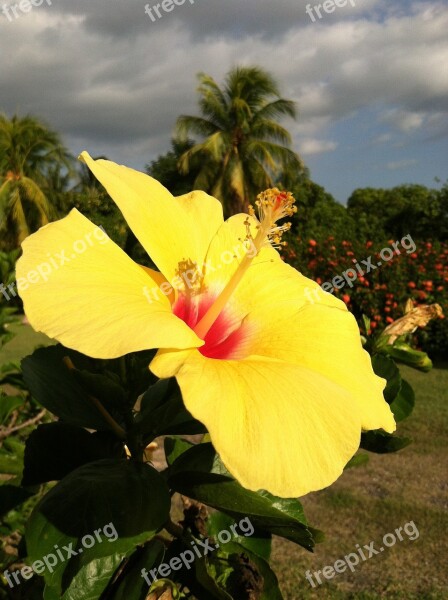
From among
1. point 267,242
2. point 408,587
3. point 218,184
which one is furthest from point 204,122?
point 267,242

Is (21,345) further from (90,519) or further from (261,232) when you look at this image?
(90,519)

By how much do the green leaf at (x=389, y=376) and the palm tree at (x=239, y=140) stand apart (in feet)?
64.3

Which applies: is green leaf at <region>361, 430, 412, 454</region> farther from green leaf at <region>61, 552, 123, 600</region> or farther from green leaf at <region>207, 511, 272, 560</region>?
green leaf at <region>61, 552, 123, 600</region>

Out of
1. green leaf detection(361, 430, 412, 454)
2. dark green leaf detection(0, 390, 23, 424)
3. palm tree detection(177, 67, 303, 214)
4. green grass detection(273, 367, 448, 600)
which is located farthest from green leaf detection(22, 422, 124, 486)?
palm tree detection(177, 67, 303, 214)

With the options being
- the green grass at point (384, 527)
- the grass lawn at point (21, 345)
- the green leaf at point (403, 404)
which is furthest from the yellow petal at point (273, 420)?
the grass lawn at point (21, 345)

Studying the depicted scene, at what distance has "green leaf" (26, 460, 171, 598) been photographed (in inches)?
26.1

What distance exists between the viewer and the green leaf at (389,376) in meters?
0.93

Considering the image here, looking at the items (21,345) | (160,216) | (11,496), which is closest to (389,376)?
(160,216)

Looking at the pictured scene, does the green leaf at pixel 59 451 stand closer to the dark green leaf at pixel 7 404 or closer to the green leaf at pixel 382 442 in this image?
the green leaf at pixel 382 442

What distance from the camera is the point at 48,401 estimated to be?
0.81 metres

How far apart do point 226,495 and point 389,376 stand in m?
0.38

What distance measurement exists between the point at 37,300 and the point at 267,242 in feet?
1.50

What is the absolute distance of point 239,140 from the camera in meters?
21.4

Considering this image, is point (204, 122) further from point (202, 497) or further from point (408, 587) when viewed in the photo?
point (202, 497)
